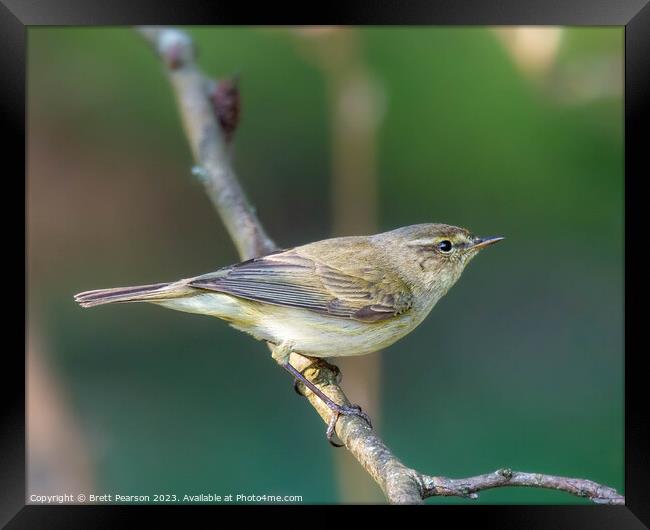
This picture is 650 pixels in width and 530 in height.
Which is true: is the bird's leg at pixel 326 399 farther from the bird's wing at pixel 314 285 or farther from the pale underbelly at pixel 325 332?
the bird's wing at pixel 314 285

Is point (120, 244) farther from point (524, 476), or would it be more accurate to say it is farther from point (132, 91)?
point (524, 476)

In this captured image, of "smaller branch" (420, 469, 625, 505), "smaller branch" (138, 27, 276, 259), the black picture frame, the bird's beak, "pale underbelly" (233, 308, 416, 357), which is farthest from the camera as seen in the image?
"smaller branch" (138, 27, 276, 259)

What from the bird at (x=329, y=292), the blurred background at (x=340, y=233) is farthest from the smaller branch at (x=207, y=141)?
the bird at (x=329, y=292)

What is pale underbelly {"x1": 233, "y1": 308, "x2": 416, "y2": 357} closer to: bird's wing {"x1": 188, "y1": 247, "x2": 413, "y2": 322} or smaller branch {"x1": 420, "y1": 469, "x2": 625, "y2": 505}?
bird's wing {"x1": 188, "y1": 247, "x2": 413, "y2": 322}

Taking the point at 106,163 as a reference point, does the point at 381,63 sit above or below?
above

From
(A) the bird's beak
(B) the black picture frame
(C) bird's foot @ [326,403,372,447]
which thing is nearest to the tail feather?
(B) the black picture frame

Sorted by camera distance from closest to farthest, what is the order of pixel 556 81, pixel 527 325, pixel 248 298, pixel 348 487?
pixel 248 298 → pixel 348 487 → pixel 556 81 → pixel 527 325

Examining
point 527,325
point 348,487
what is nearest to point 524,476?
point 348,487

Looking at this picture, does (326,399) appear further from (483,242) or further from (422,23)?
(422,23)
